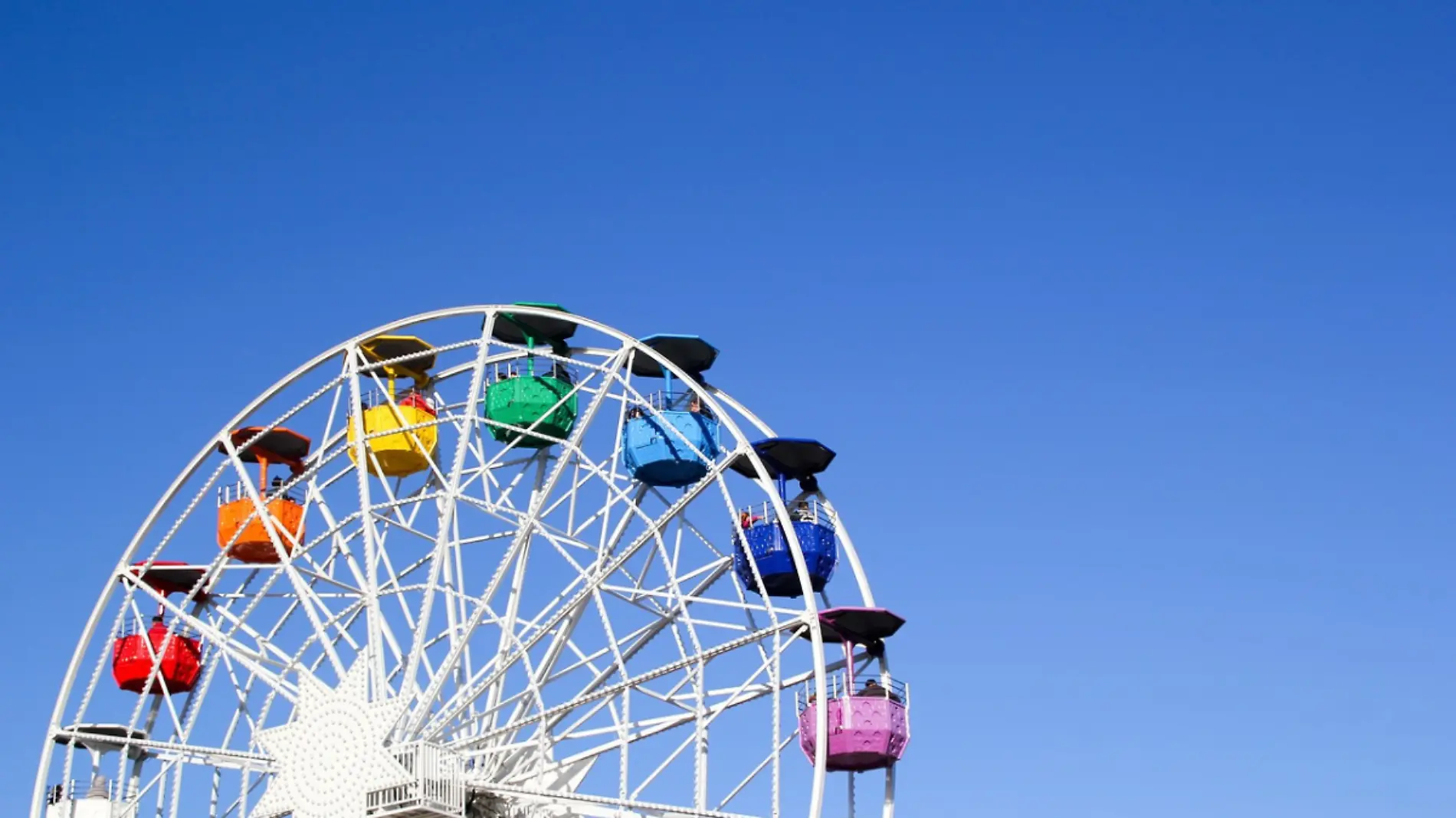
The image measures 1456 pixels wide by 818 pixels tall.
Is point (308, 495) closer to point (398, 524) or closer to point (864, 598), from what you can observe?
point (398, 524)

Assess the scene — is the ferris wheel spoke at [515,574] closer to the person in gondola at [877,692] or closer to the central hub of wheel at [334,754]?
the central hub of wheel at [334,754]

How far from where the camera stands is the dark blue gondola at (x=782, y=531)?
35.8 metres

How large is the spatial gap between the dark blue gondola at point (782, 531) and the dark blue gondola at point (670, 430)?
95 cm

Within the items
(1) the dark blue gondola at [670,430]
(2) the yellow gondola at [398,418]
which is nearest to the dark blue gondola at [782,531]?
(1) the dark blue gondola at [670,430]

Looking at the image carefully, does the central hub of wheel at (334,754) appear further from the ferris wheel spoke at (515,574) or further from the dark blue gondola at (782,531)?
the dark blue gondola at (782,531)

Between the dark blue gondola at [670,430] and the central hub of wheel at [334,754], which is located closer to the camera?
the central hub of wheel at [334,754]

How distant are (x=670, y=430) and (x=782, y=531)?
2.81 m

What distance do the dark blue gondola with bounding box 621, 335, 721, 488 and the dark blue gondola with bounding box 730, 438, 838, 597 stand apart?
3.11ft

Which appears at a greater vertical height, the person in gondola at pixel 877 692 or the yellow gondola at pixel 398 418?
the yellow gondola at pixel 398 418

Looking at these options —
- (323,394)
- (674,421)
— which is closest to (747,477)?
(674,421)

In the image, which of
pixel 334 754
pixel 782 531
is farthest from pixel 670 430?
pixel 334 754

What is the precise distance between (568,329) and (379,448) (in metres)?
3.72

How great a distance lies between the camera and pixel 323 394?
Result: 3781 centimetres

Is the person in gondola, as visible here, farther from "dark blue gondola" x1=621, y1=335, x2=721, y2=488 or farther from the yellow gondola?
the yellow gondola
